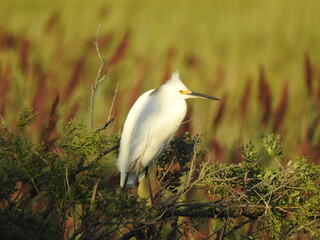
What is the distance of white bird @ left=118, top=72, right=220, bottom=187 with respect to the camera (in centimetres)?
247

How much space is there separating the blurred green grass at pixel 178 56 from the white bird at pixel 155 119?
7cm

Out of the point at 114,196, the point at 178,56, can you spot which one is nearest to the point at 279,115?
the point at 114,196

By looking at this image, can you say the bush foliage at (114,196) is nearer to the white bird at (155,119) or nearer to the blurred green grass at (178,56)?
the blurred green grass at (178,56)

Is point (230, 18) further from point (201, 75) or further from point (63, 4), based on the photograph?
point (201, 75)

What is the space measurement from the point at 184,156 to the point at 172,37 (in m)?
3.00

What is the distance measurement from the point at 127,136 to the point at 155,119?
26 cm

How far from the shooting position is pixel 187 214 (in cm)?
182

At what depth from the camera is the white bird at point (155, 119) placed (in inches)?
97.4

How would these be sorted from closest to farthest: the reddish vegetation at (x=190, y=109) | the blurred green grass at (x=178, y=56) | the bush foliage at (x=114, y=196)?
the bush foliage at (x=114, y=196) < the reddish vegetation at (x=190, y=109) < the blurred green grass at (x=178, y=56)

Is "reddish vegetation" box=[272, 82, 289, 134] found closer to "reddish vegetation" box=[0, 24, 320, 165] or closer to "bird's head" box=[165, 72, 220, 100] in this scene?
"reddish vegetation" box=[0, 24, 320, 165]

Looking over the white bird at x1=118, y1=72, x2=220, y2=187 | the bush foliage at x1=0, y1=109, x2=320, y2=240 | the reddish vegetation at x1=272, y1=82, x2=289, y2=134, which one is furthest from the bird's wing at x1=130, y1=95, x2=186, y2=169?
the bush foliage at x1=0, y1=109, x2=320, y2=240

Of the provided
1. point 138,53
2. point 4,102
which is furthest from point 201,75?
point 4,102

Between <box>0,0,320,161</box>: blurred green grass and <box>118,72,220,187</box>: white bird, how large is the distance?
68 mm

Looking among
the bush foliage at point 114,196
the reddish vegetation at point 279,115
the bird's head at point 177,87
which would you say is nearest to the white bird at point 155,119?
the bird's head at point 177,87
